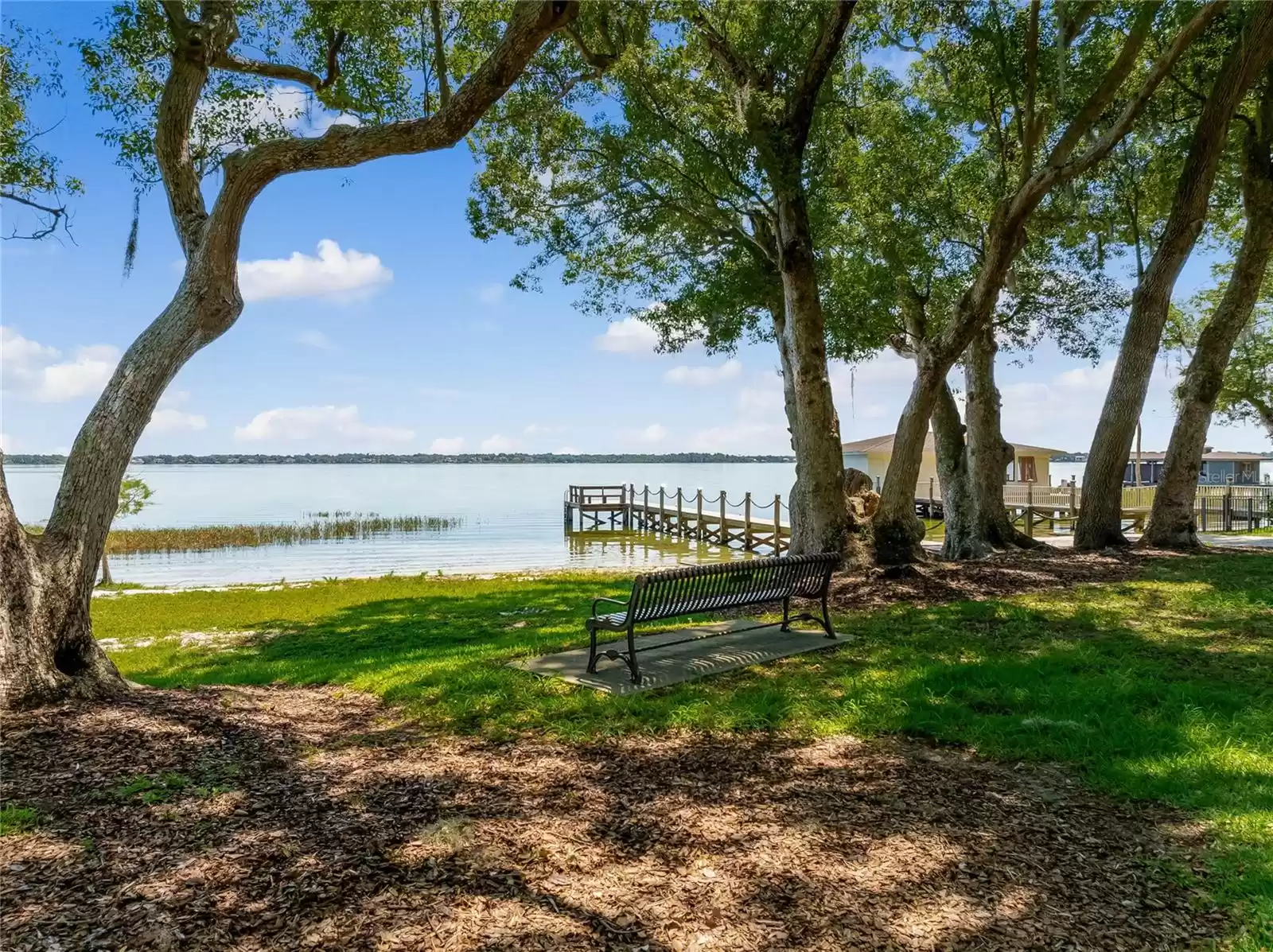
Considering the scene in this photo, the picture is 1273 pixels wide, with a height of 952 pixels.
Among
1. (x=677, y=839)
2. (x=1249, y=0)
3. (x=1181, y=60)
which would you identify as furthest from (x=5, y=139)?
(x=1181, y=60)

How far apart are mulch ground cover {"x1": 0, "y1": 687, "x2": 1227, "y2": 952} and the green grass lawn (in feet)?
0.95

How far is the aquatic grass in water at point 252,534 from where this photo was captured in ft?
96.7

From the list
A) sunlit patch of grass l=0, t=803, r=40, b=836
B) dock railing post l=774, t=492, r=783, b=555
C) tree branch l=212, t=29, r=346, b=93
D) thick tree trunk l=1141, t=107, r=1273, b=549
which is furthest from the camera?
dock railing post l=774, t=492, r=783, b=555

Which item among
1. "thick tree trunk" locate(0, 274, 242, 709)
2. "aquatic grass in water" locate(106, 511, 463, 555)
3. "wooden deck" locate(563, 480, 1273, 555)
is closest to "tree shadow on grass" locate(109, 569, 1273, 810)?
"thick tree trunk" locate(0, 274, 242, 709)

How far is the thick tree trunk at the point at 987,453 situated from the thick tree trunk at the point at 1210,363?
2.14m

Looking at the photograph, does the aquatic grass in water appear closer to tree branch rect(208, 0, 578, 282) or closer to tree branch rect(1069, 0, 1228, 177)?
tree branch rect(208, 0, 578, 282)

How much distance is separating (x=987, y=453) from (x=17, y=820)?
14641 mm

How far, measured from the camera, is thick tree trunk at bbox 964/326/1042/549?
14.7 m

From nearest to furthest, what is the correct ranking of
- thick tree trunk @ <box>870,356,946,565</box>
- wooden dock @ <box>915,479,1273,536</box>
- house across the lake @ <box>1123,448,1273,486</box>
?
thick tree trunk @ <box>870,356,946,565</box>
wooden dock @ <box>915,479,1273,536</box>
house across the lake @ <box>1123,448,1273,486</box>

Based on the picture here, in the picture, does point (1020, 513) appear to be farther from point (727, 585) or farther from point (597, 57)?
point (727, 585)

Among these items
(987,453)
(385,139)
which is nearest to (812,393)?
(987,453)

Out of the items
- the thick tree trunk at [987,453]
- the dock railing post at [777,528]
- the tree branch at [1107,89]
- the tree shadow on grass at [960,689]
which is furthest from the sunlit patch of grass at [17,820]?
the dock railing post at [777,528]

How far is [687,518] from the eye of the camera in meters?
35.2

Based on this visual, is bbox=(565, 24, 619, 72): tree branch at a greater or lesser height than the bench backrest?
greater
